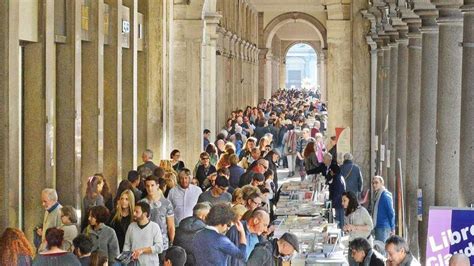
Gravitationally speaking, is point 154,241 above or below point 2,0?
below

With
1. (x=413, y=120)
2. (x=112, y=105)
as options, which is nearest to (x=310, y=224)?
(x=413, y=120)

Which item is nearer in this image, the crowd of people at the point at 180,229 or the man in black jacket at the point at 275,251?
the crowd of people at the point at 180,229

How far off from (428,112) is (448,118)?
2170 mm

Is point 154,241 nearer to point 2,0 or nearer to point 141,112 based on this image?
point 2,0

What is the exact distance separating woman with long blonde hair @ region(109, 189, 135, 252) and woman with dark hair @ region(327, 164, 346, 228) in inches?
265

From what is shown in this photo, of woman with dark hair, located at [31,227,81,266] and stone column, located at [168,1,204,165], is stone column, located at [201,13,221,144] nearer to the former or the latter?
stone column, located at [168,1,204,165]

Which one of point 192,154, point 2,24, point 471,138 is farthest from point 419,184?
point 192,154

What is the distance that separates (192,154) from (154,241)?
13036mm

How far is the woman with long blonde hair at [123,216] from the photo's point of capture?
1159 centimetres

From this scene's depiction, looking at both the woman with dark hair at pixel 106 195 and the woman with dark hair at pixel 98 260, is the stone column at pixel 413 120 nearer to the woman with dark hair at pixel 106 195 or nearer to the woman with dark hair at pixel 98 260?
the woman with dark hair at pixel 106 195

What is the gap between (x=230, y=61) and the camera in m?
37.2

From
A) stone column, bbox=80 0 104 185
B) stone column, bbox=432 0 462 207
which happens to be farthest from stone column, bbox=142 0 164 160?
stone column, bbox=432 0 462 207

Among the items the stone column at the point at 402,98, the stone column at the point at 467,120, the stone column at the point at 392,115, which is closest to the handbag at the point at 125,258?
the stone column at the point at 467,120

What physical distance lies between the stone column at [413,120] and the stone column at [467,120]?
184 inches
